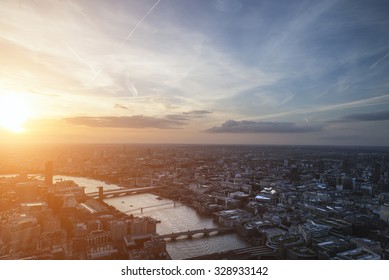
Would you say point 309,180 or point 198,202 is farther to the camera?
point 198,202

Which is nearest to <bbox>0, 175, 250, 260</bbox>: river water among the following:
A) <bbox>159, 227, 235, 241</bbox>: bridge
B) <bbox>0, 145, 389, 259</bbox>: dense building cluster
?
<bbox>159, 227, 235, 241</bbox>: bridge

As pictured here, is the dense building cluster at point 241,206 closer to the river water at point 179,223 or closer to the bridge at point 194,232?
the bridge at point 194,232

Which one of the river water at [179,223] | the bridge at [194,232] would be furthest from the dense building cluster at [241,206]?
the river water at [179,223]

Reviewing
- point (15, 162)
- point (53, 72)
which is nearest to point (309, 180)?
point (53, 72)

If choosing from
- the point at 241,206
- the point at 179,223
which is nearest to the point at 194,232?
the point at 179,223

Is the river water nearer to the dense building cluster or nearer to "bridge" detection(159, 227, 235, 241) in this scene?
"bridge" detection(159, 227, 235, 241)
